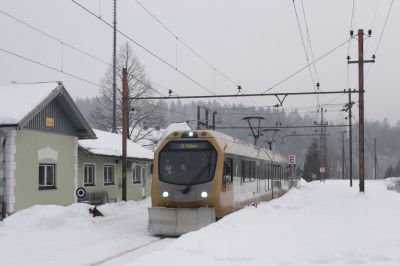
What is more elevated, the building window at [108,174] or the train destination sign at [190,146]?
the train destination sign at [190,146]

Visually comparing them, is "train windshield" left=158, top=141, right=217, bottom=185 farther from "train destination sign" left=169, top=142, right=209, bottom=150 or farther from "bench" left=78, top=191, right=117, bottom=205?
"bench" left=78, top=191, right=117, bottom=205

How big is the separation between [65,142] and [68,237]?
8198mm

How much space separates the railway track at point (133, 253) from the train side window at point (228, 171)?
251cm

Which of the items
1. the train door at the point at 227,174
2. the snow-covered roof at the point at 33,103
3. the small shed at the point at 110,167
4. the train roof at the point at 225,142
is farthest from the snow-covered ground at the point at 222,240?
the small shed at the point at 110,167

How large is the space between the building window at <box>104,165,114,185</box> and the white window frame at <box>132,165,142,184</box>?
290 centimetres

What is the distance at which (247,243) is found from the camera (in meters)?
10.4

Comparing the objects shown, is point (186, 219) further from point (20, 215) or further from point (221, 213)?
point (20, 215)

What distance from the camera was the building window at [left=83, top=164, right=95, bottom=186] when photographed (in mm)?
25094

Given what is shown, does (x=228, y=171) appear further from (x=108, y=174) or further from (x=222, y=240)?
(x=108, y=174)

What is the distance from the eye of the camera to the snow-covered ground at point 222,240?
354 inches

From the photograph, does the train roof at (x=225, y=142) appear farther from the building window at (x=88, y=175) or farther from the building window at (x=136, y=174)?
the building window at (x=136, y=174)

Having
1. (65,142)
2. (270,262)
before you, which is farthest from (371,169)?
(270,262)

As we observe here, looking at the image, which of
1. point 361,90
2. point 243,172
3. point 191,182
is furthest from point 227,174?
point 361,90

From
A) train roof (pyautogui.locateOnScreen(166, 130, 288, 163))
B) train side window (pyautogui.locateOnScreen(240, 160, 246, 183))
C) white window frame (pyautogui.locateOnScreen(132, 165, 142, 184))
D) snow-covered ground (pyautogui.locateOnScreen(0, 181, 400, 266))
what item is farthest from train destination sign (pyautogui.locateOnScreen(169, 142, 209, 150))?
white window frame (pyautogui.locateOnScreen(132, 165, 142, 184))
